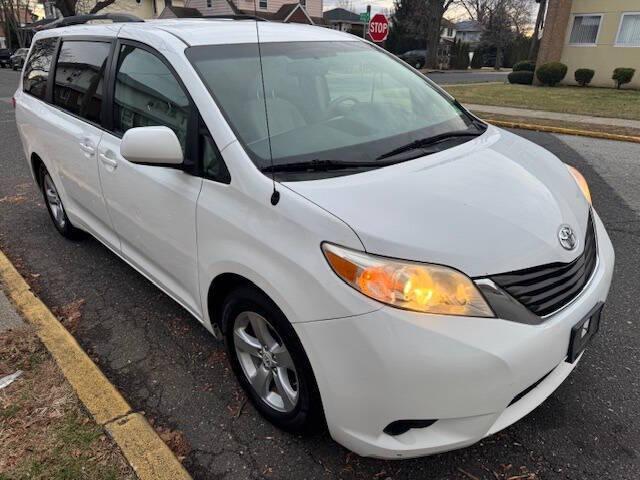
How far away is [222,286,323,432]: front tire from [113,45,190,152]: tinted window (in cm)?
85

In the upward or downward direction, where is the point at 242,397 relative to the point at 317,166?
downward

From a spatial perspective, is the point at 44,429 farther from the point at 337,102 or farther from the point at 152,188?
the point at 337,102

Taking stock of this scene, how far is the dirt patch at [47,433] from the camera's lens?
6.90 feet

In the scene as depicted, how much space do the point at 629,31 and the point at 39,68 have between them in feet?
72.7

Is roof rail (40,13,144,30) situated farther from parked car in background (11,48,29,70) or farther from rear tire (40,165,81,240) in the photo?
parked car in background (11,48,29,70)

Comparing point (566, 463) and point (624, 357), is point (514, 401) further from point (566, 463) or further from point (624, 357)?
point (624, 357)

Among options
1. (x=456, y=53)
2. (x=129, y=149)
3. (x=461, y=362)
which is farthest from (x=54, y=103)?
(x=456, y=53)

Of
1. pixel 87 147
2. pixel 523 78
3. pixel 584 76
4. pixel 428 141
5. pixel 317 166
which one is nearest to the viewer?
pixel 317 166

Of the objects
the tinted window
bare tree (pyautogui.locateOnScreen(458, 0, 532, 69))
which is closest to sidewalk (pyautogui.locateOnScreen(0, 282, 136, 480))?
the tinted window

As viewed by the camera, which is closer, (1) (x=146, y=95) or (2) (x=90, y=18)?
(1) (x=146, y=95)

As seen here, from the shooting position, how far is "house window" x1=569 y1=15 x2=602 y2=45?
20.3 m

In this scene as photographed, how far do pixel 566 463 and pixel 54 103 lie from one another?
13.4ft

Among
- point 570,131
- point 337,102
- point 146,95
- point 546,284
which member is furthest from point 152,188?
point 570,131

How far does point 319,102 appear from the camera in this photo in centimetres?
262
